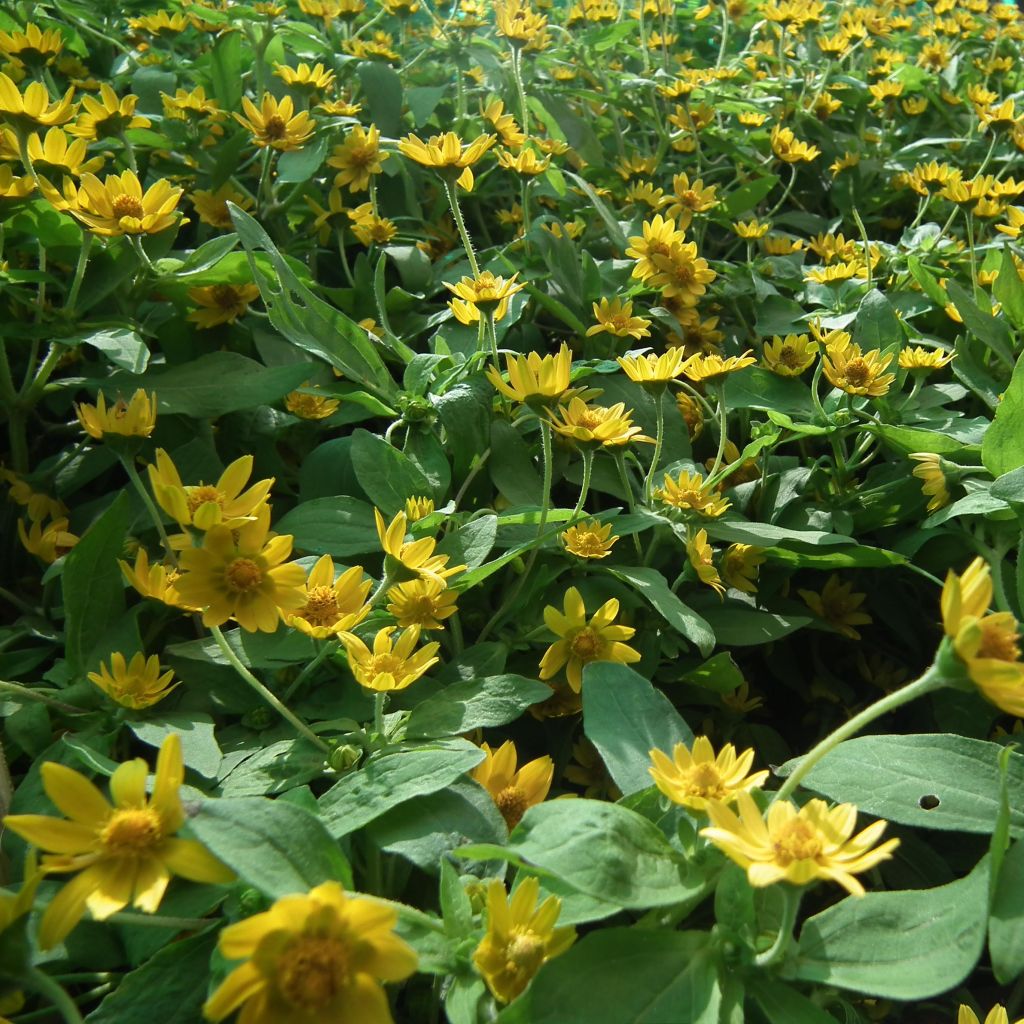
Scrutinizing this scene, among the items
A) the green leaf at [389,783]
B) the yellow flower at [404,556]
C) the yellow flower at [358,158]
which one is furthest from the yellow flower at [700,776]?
the yellow flower at [358,158]

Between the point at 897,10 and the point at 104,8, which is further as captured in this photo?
the point at 897,10

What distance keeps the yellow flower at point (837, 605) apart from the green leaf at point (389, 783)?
50 centimetres

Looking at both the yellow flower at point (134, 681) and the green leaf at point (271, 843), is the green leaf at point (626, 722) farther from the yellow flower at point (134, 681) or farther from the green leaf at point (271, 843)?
the yellow flower at point (134, 681)

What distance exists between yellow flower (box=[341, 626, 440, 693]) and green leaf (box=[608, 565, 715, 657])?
8.0 inches

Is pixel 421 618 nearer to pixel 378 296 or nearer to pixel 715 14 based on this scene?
pixel 378 296

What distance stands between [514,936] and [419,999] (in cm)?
14

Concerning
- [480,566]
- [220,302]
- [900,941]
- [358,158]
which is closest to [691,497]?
[480,566]

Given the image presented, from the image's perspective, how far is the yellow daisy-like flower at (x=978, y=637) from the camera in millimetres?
502

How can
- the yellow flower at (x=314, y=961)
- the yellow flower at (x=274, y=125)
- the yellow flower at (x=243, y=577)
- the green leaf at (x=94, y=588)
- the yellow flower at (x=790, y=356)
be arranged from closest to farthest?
the yellow flower at (x=314, y=961) → the yellow flower at (x=243, y=577) → the green leaf at (x=94, y=588) → the yellow flower at (x=790, y=356) → the yellow flower at (x=274, y=125)

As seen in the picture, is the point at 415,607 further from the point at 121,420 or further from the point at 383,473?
the point at 121,420

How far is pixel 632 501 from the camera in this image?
3.01ft

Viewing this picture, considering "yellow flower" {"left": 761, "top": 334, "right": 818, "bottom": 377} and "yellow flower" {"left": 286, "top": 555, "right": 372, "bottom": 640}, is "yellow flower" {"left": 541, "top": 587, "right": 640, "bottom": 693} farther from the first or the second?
"yellow flower" {"left": 761, "top": 334, "right": 818, "bottom": 377}

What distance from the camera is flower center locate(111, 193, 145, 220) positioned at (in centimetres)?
90

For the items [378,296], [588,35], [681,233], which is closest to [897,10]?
[588,35]
